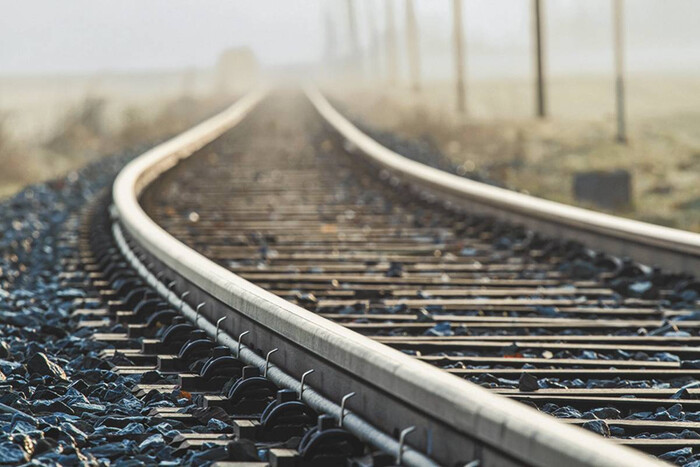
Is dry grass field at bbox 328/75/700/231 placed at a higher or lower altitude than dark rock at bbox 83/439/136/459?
lower

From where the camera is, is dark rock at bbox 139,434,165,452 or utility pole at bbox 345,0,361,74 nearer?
dark rock at bbox 139,434,165,452

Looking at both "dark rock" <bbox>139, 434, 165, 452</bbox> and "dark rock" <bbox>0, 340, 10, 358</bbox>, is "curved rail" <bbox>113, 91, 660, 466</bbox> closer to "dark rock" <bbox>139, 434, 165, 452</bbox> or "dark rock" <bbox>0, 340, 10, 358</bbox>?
"dark rock" <bbox>139, 434, 165, 452</bbox>

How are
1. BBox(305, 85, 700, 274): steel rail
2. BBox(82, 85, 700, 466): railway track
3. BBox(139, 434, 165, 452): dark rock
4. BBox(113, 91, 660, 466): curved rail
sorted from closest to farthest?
BBox(113, 91, 660, 466): curved rail
BBox(82, 85, 700, 466): railway track
BBox(139, 434, 165, 452): dark rock
BBox(305, 85, 700, 274): steel rail

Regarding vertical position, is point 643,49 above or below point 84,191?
below

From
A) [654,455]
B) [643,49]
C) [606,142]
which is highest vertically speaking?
[654,455]

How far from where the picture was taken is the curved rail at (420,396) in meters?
2.42

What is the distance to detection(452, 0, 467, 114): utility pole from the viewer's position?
3192cm

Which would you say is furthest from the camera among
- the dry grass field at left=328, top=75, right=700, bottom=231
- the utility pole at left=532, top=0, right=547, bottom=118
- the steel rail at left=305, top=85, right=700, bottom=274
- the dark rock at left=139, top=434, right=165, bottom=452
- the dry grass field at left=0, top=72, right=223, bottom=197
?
the utility pole at left=532, top=0, right=547, bottom=118

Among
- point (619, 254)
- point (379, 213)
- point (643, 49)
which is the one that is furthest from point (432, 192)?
point (643, 49)

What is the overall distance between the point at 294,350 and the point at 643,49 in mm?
153736

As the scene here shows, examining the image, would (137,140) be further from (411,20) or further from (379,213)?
(411,20)

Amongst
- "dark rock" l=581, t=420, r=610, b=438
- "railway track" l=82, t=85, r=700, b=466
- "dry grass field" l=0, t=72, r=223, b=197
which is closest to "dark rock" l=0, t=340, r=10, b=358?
"railway track" l=82, t=85, r=700, b=466

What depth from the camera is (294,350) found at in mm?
3967

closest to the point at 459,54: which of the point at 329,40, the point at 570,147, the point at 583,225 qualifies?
the point at 570,147
